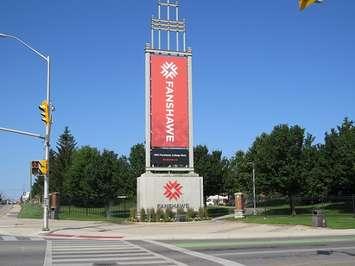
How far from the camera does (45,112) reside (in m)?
33.3

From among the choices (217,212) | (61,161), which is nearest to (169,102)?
(217,212)

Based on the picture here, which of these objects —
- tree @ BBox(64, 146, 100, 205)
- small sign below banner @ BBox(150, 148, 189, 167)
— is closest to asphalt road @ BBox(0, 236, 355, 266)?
small sign below banner @ BBox(150, 148, 189, 167)

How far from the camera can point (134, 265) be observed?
16.4 m

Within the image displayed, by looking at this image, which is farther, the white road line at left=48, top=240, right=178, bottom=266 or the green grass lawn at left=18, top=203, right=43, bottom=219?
the green grass lawn at left=18, top=203, right=43, bottom=219

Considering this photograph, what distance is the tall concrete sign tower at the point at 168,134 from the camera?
141 ft

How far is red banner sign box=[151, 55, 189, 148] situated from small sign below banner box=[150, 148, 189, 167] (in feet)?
1.27

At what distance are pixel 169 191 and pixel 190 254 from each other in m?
23.6

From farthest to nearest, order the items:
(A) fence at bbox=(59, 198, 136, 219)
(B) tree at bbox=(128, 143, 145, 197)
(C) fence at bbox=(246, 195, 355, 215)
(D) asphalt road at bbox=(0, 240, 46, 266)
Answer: (B) tree at bbox=(128, 143, 145, 197), (C) fence at bbox=(246, 195, 355, 215), (A) fence at bbox=(59, 198, 136, 219), (D) asphalt road at bbox=(0, 240, 46, 266)

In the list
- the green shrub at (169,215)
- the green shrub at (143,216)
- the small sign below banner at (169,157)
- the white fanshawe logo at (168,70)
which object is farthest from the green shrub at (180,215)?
the white fanshawe logo at (168,70)

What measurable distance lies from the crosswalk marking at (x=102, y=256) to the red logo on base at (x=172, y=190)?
64.3 feet

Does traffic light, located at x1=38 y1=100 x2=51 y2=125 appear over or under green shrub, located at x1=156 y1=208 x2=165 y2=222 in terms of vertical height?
over

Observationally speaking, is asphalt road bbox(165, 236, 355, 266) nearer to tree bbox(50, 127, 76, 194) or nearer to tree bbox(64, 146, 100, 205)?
tree bbox(64, 146, 100, 205)

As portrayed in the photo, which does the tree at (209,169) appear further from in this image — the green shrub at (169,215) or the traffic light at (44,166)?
the traffic light at (44,166)

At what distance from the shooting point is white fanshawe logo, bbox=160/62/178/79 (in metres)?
44.0
